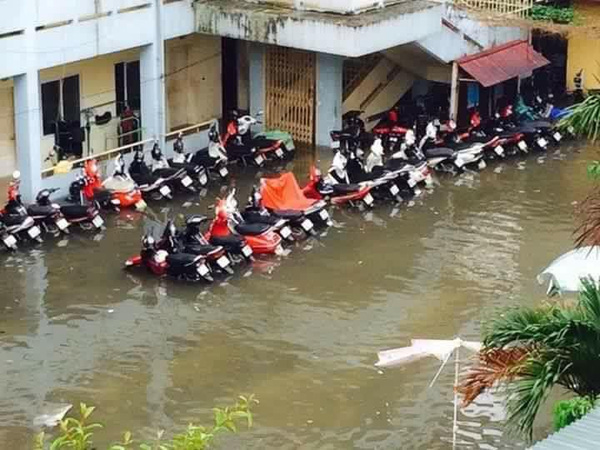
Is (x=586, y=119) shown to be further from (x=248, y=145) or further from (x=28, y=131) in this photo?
(x=248, y=145)

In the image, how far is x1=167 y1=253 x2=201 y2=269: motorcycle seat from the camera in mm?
16828

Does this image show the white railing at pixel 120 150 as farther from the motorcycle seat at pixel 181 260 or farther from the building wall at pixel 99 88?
the motorcycle seat at pixel 181 260

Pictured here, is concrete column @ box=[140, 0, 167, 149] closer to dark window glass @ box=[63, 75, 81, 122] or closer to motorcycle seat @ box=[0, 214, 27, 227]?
dark window glass @ box=[63, 75, 81, 122]

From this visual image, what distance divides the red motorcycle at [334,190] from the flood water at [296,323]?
308 millimetres

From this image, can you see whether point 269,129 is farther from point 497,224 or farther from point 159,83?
point 497,224

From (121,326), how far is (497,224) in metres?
6.35

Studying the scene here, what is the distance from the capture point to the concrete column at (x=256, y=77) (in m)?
24.0

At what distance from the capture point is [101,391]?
14.0m

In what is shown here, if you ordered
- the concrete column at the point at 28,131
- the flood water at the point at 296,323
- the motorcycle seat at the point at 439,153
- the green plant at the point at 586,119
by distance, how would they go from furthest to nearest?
the motorcycle seat at the point at 439,153
the concrete column at the point at 28,131
the flood water at the point at 296,323
the green plant at the point at 586,119

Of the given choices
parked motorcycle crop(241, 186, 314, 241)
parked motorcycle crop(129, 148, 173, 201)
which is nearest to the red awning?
parked motorcycle crop(241, 186, 314, 241)

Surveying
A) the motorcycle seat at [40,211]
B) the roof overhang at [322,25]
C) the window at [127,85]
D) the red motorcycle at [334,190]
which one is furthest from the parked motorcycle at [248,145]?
the motorcycle seat at [40,211]

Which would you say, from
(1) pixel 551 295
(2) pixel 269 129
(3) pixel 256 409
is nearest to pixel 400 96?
(2) pixel 269 129

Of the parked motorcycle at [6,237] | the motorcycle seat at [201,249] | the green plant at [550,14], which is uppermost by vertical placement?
the green plant at [550,14]

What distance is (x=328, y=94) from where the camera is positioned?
2339cm
